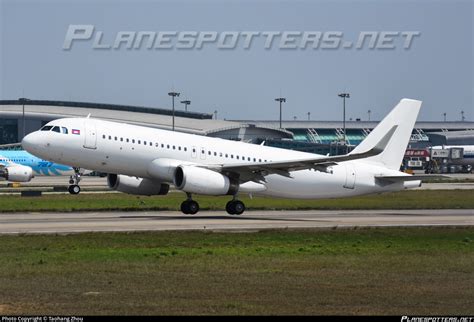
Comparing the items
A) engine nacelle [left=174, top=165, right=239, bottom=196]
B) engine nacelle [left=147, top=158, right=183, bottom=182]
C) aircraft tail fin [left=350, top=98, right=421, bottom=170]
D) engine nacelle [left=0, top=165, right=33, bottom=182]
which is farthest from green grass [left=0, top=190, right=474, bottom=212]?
engine nacelle [left=0, top=165, right=33, bottom=182]

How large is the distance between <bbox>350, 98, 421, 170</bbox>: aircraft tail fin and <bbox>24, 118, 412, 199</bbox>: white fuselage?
0.77 meters

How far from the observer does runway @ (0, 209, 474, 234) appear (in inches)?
1459

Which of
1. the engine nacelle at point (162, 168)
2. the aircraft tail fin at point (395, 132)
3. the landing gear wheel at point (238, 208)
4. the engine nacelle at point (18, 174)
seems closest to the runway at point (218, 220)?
the landing gear wheel at point (238, 208)

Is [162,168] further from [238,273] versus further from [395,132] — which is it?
[238,273]

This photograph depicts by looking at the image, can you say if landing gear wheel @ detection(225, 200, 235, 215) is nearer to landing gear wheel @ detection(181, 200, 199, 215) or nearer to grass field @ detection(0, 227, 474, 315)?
landing gear wheel @ detection(181, 200, 199, 215)

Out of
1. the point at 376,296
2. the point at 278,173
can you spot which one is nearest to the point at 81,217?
the point at 278,173

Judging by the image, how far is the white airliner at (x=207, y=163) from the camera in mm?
43688

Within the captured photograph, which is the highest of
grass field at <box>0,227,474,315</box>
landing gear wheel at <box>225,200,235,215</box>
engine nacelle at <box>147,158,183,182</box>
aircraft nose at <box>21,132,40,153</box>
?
aircraft nose at <box>21,132,40,153</box>

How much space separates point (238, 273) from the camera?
23375 mm

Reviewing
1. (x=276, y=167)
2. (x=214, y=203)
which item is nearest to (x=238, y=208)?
(x=276, y=167)

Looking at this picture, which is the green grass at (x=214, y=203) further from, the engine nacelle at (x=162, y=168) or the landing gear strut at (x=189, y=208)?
the engine nacelle at (x=162, y=168)

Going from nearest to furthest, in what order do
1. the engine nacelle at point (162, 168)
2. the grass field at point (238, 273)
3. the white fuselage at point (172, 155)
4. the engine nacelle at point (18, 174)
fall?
1. the grass field at point (238, 273)
2. the white fuselage at point (172, 155)
3. the engine nacelle at point (162, 168)
4. the engine nacelle at point (18, 174)

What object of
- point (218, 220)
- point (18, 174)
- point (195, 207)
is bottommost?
point (218, 220)

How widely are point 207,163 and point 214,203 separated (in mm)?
9748
